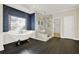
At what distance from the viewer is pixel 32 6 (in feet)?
4.97

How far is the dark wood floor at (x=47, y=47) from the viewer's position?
1.47m

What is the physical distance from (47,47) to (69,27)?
0.65 m

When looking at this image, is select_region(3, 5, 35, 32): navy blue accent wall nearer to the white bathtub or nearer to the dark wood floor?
the white bathtub

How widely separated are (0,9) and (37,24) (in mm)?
776

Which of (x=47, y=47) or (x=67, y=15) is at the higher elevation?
(x=67, y=15)

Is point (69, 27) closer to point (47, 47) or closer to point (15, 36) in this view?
point (47, 47)

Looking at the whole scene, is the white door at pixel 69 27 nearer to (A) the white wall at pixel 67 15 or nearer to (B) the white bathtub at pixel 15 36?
(A) the white wall at pixel 67 15

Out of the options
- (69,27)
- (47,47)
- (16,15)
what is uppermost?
(16,15)

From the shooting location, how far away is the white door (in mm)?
1582

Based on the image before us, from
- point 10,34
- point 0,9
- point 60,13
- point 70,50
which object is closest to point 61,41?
point 70,50

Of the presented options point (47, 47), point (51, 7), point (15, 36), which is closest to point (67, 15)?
point (51, 7)

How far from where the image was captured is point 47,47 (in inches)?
61.3

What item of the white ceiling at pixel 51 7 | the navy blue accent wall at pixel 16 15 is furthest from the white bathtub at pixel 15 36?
the white ceiling at pixel 51 7
